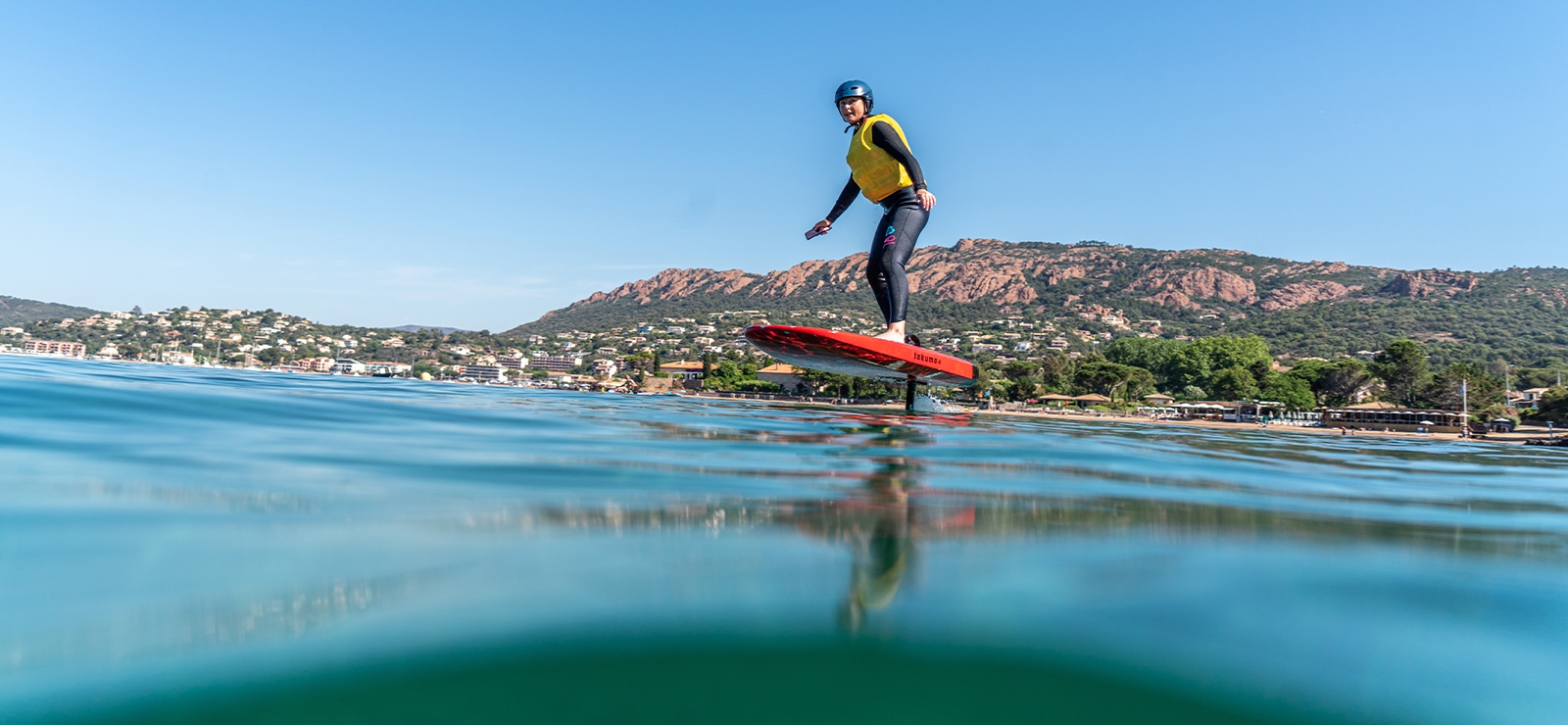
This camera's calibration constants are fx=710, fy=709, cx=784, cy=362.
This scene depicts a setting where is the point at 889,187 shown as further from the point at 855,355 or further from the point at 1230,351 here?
the point at 1230,351

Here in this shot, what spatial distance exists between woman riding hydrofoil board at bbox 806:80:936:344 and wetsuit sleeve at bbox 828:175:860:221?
57 cm

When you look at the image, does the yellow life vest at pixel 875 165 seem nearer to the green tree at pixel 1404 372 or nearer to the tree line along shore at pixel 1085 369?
the tree line along shore at pixel 1085 369

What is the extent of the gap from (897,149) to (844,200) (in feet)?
4.63

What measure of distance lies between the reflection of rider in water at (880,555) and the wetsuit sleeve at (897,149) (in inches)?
228

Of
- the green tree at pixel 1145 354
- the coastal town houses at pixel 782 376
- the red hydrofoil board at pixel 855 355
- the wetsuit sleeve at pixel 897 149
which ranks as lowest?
the coastal town houses at pixel 782 376

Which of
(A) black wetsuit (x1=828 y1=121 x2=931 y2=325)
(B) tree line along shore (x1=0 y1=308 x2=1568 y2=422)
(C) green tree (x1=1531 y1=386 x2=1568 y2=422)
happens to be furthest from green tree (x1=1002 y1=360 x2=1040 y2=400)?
(A) black wetsuit (x1=828 y1=121 x2=931 y2=325)

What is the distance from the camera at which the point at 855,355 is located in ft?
26.2

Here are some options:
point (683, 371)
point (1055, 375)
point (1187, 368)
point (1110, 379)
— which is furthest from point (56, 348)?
point (1187, 368)

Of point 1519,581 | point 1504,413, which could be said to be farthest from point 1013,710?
point 1504,413

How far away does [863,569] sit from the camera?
1.95m

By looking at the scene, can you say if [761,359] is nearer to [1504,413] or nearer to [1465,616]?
[1504,413]

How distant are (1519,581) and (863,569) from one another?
2.06 m

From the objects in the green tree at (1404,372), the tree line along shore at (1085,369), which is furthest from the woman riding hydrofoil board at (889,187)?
the green tree at (1404,372)

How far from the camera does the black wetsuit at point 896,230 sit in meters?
8.20
